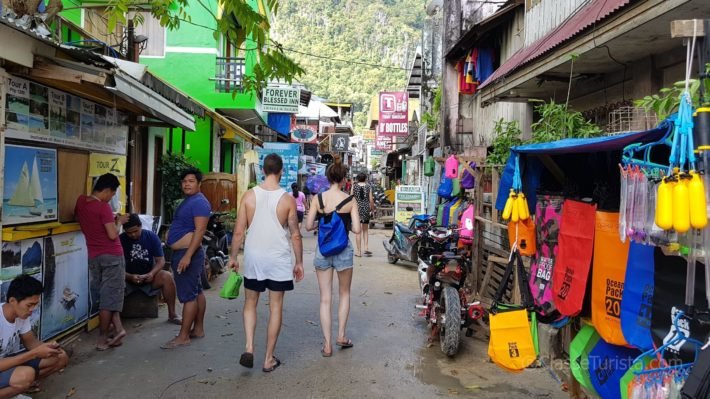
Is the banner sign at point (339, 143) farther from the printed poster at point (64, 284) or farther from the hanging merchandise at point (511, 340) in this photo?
the hanging merchandise at point (511, 340)

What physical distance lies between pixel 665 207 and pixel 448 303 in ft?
11.3

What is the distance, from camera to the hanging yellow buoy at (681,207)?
2152mm

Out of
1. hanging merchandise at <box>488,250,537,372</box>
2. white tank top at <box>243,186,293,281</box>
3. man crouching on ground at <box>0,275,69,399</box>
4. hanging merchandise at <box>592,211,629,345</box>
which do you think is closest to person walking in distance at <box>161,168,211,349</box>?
white tank top at <box>243,186,293,281</box>

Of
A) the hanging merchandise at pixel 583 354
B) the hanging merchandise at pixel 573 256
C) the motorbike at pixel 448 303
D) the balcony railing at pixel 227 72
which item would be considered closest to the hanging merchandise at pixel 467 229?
the motorbike at pixel 448 303

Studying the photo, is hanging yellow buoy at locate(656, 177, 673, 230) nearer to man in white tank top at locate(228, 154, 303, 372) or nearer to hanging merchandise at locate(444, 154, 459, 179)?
man in white tank top at locate(228, 154, 303, 372)

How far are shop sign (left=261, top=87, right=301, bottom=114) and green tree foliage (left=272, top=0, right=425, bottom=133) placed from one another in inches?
2403

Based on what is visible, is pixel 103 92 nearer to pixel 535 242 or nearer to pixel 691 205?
pixel 535 242

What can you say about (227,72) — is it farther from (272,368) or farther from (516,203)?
(516,203)

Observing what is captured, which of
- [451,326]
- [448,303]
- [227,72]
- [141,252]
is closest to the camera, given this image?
[451,326]

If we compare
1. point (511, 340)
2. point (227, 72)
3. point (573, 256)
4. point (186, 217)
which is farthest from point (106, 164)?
point (227, 72)

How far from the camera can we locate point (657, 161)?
289cm

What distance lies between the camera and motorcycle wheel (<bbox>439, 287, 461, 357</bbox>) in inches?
211

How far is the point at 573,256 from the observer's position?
366 cm

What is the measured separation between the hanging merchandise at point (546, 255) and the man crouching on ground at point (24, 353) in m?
3.46
